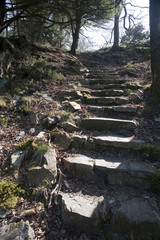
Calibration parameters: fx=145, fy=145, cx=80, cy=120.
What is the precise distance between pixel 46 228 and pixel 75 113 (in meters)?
2.79

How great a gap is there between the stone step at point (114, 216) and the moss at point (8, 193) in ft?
2.16

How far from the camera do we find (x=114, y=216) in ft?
6.38

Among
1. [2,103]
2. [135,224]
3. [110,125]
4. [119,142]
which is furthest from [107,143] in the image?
[2,103]

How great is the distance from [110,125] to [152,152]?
1144mm

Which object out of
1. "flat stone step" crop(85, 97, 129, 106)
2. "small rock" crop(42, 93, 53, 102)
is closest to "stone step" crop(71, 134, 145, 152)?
"flat stone step" crop(85, 97, 129, 106)

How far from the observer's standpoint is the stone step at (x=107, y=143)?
2.96 m

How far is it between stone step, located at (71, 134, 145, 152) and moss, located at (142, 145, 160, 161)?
0.33ft

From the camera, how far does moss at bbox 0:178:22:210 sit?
2.05 m

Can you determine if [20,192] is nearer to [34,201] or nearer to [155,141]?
[34,201]

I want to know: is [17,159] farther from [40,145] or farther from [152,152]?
[152,152]

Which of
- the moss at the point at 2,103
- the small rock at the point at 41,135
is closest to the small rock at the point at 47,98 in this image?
the moss at the point at 2,103

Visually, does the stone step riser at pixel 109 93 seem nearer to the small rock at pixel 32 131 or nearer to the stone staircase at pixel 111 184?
the stone staircase at pixel 111 184

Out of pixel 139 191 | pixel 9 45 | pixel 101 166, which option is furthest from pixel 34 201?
pixel 9 45

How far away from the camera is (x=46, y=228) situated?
1.91 meters
